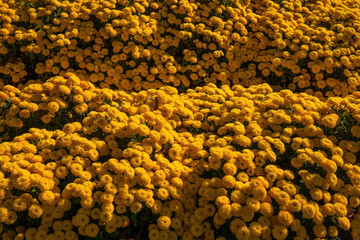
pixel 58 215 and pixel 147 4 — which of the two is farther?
pixel 147 4

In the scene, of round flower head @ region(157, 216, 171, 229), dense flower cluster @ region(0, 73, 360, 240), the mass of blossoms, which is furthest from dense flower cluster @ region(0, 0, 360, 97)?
round flower head @ region(157, 216, 171, 229)

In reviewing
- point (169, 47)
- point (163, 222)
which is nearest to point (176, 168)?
point (163, 222)

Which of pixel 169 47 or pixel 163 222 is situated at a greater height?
pixel 169 47

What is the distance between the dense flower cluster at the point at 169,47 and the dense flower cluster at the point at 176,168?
47.6 inches

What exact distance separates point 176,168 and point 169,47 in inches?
123

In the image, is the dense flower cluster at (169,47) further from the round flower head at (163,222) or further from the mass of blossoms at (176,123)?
the round flower head at (163,222)

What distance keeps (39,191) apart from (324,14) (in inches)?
251

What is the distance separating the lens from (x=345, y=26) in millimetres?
6598

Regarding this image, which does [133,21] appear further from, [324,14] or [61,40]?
[324,14]

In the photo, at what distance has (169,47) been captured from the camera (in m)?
6.14

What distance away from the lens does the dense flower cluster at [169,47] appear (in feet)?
18.5

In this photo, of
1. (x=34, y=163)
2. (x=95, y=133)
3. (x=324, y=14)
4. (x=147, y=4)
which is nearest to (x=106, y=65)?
(x=147, y=4)

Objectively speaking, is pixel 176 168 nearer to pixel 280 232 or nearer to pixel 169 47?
pixel 280 232

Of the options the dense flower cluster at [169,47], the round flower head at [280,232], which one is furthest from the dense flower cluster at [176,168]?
the dense flower cluster at [169,47]
